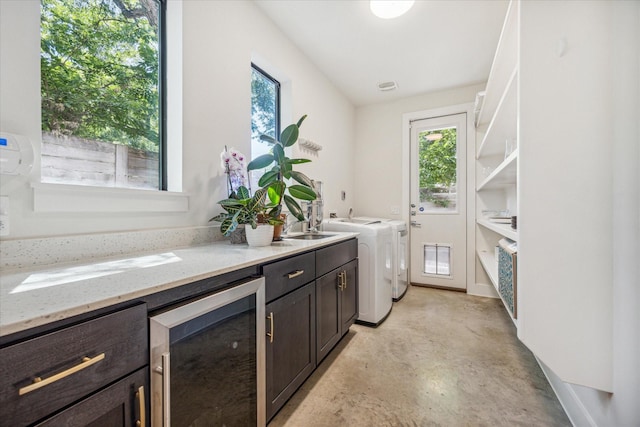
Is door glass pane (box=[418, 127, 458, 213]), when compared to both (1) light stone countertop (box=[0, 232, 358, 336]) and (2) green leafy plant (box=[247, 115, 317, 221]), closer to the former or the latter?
(2) green leafy plant (box=[247, 115, 317, 221])

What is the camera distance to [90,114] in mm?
1225

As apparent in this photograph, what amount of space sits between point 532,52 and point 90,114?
196cm

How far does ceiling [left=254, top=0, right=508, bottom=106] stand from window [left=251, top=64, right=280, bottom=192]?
0.45 metres

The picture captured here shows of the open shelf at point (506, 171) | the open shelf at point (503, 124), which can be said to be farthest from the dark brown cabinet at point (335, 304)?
the open shelf at point (503, 124)

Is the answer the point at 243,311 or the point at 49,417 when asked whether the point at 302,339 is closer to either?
the point at 243,311

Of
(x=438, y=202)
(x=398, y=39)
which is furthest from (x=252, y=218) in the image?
(x=438, y=202)

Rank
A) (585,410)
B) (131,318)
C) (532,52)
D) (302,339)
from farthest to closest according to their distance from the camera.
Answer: (302,339), (585,410), (532,52), (131,318)

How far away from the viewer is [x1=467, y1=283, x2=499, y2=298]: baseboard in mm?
3139

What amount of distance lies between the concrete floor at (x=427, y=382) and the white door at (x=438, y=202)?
3.51 ft

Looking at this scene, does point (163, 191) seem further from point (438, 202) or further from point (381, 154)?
point (438, 202)

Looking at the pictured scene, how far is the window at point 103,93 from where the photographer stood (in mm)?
1108

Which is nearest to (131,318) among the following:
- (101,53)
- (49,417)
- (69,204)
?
(49,417)

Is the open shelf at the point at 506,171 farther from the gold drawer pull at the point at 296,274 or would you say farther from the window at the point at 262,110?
the window at the point at 262,110

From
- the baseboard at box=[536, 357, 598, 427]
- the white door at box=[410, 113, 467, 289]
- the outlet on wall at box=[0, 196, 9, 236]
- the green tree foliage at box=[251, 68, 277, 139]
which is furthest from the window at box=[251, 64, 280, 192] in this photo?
the baseboard at box=[536, 357, 598, 427]
